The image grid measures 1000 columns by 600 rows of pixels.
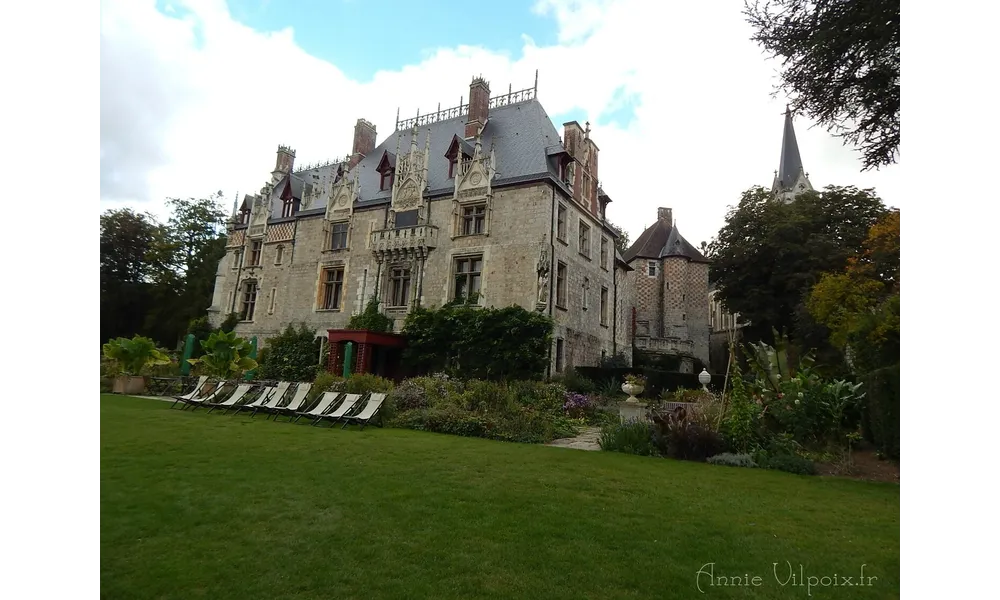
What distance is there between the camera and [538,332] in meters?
18.6

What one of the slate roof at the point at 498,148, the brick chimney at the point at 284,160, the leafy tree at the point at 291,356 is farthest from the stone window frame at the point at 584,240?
the brick chimney at the point at 284,160

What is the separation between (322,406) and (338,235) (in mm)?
13847

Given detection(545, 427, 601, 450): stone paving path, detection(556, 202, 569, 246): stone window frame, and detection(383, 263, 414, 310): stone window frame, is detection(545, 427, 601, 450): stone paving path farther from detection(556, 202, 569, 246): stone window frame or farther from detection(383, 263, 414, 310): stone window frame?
detection(383, 263, 414, 310): stone window frame

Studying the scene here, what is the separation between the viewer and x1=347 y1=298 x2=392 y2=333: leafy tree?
21.6 meters

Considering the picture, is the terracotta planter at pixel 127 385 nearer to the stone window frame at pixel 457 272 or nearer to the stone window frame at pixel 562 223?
the stone window frame at pixel 457 272

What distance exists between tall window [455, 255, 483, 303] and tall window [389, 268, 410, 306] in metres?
2.33

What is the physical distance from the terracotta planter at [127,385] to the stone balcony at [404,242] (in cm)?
972

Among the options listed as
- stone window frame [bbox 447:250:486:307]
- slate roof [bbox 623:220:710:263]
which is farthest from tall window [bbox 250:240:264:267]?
slate roof [bbox 623:220:710:263]

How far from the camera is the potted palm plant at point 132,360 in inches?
639

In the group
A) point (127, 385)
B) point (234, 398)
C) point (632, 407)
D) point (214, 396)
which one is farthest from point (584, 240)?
point (127, 385)

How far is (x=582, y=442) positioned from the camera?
11625mm
